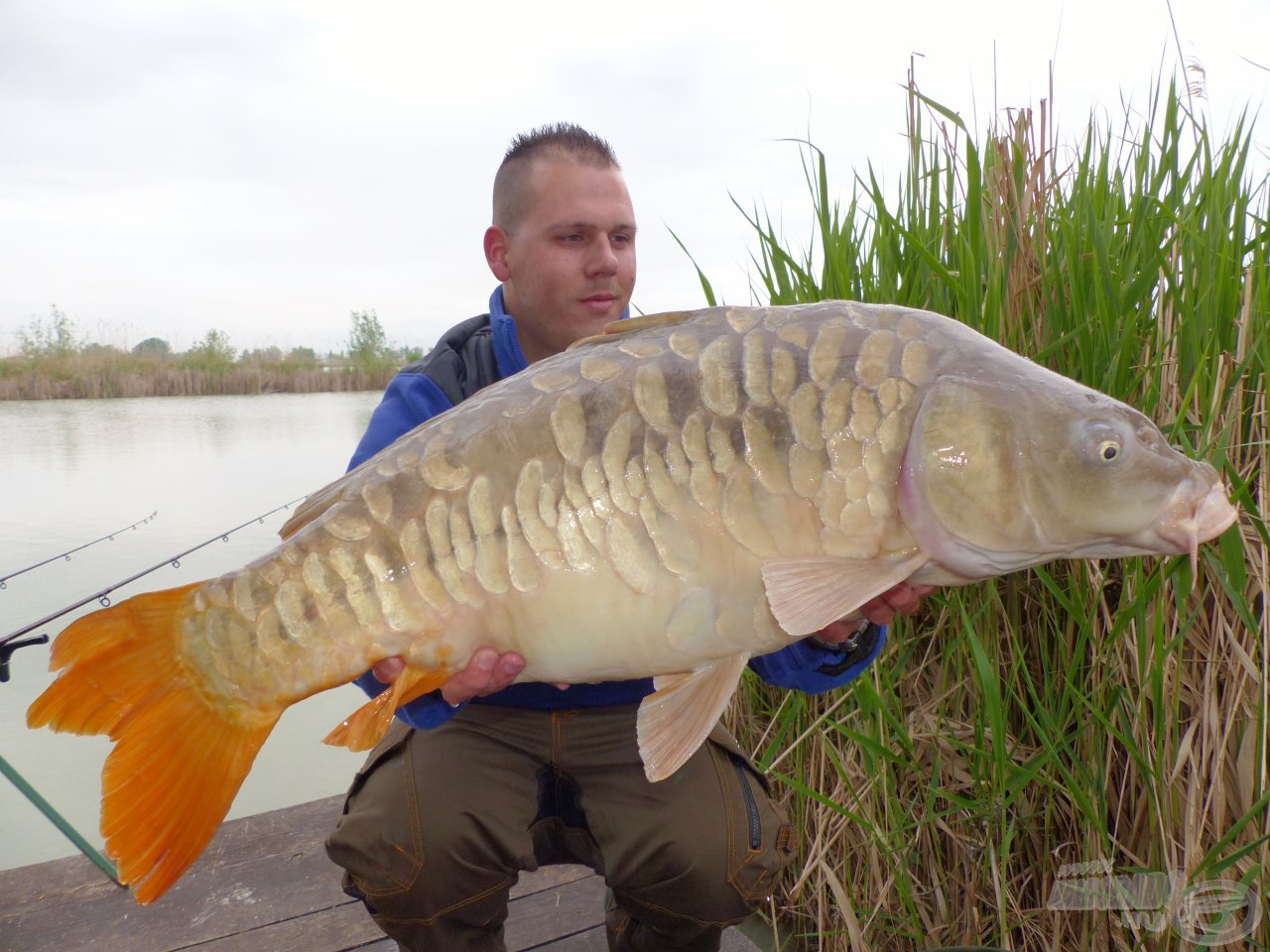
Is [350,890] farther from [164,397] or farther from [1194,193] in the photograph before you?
[164,397]

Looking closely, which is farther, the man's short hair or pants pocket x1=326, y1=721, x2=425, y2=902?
the man's short hair

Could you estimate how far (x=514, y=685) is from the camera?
151 cm

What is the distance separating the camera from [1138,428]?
923 mm

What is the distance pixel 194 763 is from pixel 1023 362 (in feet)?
3.48

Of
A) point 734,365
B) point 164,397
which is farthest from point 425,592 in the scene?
point 164,397

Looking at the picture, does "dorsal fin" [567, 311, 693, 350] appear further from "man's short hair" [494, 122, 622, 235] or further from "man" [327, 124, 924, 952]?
"man's short hair" [494, 122, 622, 235]

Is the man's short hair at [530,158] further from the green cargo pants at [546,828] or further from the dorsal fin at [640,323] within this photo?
the green cargo pants at [546,828]

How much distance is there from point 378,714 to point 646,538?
1.26ft

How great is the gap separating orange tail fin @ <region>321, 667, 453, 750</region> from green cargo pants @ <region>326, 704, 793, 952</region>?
381 millimetres

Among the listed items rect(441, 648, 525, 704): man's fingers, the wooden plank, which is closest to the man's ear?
rect(441, 648, 525, 704): man's fingers

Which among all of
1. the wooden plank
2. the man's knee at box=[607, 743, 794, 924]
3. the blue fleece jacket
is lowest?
the wooden plank

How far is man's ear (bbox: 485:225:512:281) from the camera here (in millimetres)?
1884

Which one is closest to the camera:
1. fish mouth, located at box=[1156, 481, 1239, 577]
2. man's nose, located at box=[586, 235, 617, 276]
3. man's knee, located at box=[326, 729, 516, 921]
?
fish mouth, located at box=[1156, 481, 1239, 577]

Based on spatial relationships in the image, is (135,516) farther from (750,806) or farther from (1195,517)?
(1195,517)
